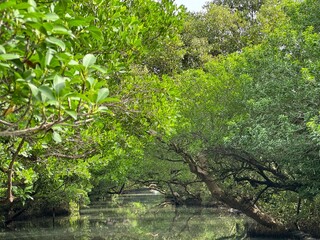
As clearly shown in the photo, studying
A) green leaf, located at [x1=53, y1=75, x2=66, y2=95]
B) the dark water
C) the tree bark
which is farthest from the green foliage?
the dark water

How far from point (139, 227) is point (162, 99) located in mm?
18467

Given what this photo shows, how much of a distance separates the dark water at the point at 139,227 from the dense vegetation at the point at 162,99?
1.73 meters

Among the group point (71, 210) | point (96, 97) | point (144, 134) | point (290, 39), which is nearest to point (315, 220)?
point (290, 39)

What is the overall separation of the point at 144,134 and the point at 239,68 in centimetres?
955

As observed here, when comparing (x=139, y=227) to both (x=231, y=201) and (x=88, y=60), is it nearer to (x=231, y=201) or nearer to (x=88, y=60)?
(x=231, y=201)

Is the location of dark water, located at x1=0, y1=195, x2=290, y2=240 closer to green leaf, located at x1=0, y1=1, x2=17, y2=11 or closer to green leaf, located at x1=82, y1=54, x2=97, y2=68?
green leaf, located at x1=82, y1=54, x2=97, y2=68

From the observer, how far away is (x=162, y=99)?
663 centimetres

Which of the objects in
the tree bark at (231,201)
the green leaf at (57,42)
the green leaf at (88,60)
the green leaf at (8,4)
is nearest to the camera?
the green leaf at (8,4)

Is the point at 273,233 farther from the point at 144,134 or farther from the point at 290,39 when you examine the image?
the point at 144,134

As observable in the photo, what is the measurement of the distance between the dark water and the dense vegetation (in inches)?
67.9

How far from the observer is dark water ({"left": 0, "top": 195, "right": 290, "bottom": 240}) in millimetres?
20328

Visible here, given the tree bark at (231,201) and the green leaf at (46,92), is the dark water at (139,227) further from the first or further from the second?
the green leaf at (46,92)

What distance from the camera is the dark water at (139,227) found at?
66.7 ft

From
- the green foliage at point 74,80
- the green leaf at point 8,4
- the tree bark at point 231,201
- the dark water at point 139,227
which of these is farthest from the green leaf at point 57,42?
the dark water at point 139,227
